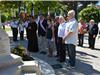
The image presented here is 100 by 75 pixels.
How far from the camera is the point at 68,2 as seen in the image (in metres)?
55.0

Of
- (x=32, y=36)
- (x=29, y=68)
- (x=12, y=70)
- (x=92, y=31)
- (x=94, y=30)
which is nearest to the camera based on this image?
(x=12, y=70)

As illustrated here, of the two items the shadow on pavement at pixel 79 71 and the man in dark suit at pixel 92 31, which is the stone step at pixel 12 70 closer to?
the shadow on pavement at pixel 79 71

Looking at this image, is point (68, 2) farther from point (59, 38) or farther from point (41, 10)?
point (59, 38)

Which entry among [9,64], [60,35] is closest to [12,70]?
[9,64]

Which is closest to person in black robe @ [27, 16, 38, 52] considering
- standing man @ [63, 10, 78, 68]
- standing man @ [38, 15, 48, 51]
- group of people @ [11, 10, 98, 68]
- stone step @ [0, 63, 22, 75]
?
group of people @ [11, 10, 98, 68]

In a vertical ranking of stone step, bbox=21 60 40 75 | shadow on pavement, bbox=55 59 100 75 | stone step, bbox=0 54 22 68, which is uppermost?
stone step, bbox=0 54 22 68

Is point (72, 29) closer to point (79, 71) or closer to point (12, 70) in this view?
point (79, 71)

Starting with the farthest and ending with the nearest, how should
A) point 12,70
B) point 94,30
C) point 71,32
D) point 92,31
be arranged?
point 92,31, point 94,30, point 71,32, point 12,70

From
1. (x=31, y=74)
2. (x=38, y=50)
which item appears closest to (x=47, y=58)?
(x=38, y=50)


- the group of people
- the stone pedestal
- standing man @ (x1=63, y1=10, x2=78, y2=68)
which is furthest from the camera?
the group of people

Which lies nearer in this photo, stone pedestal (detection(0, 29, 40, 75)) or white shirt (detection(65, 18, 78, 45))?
stone pedestal (detection(0, 29, 40, 75))

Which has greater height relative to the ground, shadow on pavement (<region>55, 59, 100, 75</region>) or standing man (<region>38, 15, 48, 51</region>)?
standing man (<region>38, 15, 48, 51</region>)

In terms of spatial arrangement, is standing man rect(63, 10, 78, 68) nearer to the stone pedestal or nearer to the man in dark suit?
the stone pedestal

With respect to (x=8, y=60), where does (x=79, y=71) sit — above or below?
below
